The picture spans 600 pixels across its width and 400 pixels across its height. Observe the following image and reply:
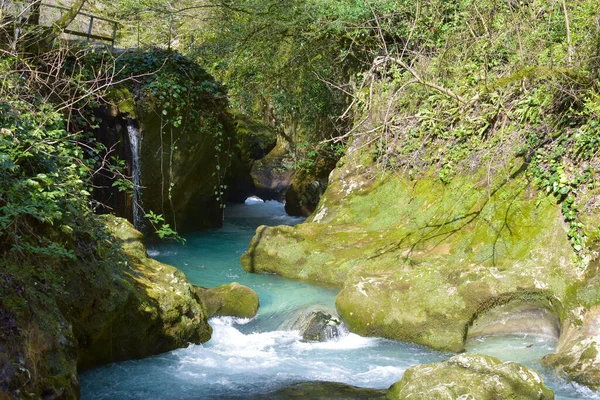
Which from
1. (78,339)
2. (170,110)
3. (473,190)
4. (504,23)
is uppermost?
(504,23)

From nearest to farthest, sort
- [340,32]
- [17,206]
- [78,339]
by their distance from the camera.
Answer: [17,206] < [78,339] < [340,32]

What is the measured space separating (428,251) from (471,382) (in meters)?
4.13

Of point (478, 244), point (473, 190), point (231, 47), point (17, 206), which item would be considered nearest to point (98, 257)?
point (17, 206)

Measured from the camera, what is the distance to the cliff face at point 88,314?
4676 millimetres

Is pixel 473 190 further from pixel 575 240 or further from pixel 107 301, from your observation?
pixel 107 301

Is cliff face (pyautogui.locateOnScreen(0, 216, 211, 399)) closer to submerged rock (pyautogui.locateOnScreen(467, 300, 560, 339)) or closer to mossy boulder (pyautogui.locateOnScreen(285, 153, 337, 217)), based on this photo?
submerged rock (pyautogui.locateOnScreen(467, 300, 560, 339))

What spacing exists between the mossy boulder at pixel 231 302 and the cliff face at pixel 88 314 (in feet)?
2.38

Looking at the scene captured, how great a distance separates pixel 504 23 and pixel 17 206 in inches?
316

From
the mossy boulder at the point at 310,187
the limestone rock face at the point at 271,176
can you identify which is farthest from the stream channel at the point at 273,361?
the limestone rock face at the point at 271,176

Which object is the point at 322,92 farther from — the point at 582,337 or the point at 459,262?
the point at 582,337

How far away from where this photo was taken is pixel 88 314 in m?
6.23

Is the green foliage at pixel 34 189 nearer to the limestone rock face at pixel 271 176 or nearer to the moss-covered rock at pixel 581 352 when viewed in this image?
the moss-covered rock at pixel 581 352

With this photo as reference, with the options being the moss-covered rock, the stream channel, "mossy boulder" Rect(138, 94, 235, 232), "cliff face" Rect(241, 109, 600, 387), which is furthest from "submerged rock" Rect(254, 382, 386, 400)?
"mossy boulder" Rect(138, 94, 235, 232)

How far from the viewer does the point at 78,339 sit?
615cm
